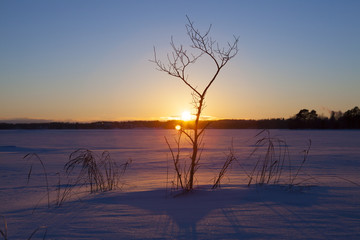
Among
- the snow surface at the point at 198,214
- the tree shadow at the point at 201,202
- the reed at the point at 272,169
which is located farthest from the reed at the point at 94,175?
the reed at the point at 272,169

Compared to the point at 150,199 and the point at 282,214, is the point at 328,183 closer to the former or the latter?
the point at 282,214

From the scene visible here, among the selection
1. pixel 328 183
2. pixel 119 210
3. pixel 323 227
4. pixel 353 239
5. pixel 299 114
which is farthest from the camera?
pixel 299 114

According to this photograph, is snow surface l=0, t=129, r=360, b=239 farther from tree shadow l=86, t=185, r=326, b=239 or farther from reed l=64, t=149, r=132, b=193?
reed l=64, t=149, r=132, b=193

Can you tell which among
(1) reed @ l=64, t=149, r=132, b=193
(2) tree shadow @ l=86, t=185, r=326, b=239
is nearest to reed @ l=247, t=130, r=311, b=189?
(2) tree shadow @ l=86, t=185, r=326, b=239

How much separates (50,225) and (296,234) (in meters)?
2.45

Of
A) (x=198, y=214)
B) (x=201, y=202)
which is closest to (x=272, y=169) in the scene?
(x=201, y=202)

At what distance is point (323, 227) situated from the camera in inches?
123

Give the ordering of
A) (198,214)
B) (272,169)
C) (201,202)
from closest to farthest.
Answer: (198,214), (201,202), (272,169)

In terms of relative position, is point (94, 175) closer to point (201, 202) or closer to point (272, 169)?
point (201, 202)

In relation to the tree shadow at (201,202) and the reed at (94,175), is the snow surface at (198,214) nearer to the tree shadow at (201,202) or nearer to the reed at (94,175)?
the tree shadow at (201,202)

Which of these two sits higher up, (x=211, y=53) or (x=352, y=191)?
(x=211, y=53)

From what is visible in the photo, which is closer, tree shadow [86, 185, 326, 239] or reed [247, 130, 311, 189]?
tree shadow [86, 185, 326, 239]

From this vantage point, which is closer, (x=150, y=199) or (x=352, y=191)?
(x=150, y=199)

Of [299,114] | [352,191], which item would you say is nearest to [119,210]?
[352,191]
